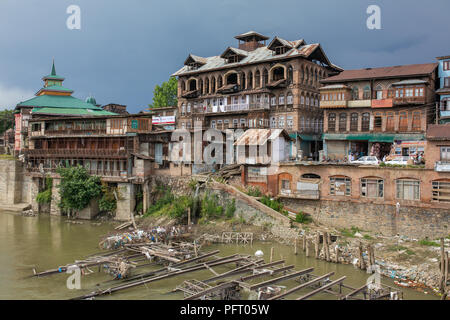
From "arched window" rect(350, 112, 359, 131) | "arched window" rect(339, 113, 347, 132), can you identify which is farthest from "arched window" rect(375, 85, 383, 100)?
"arched window" rect(339, 113, 347, 132)

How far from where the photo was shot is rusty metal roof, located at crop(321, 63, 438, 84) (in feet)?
143

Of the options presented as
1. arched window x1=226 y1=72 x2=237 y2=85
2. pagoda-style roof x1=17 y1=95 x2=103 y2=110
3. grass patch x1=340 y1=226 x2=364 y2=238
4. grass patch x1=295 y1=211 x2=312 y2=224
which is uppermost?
arched window x1=226 y1=72 x2=237 y2=85

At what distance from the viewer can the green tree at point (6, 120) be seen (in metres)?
83.2

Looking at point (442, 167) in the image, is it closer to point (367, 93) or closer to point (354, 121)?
point (354, 121)

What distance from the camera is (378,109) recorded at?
151ft

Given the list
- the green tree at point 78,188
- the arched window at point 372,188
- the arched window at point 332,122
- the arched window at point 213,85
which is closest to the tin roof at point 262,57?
the arched window at point 213,85

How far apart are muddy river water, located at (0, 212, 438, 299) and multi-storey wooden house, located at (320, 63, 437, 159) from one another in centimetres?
1978

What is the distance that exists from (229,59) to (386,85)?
2236cm

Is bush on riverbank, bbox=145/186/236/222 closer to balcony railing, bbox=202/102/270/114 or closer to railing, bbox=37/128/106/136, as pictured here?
railing, bbox=37/128/106/136

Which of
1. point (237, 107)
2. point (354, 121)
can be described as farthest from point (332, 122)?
point (237, 107)

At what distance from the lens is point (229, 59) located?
191 feet

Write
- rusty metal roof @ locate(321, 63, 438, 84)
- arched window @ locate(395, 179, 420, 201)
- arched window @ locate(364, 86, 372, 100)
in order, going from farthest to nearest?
1. arched window @ locate(364, 86, 372, 100)
2. rusty metal roof @ locate(321, 63, 438, 84)
3. arched window @ locate(395, 179, 420, 201)

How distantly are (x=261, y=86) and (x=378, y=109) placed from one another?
1541 cm
